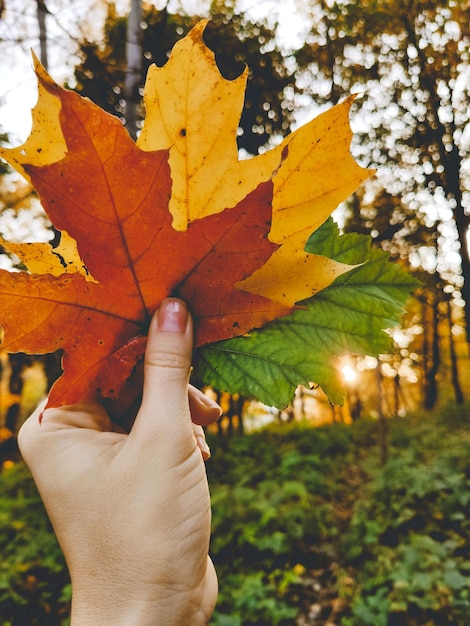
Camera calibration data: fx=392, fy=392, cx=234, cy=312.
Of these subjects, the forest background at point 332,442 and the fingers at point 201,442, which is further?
the forest background at point 332,442

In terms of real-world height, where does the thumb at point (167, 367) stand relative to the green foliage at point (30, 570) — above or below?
above

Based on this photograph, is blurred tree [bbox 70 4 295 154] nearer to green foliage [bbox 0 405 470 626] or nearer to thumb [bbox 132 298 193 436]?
thumb [bbox 132 298 193 436]

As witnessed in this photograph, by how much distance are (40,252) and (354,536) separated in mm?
5986

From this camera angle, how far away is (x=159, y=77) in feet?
1.74

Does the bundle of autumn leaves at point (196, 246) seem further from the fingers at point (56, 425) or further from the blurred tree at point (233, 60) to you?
the blurred tree at point (233, 60)

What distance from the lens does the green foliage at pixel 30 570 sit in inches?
165

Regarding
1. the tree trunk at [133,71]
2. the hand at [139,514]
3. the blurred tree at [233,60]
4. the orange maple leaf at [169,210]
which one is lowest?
the hand at [139,514]

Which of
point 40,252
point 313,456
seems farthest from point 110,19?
point 313,456

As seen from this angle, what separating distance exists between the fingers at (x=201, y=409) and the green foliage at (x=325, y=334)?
2.00ft

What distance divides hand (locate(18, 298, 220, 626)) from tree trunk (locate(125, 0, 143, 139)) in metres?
2.45

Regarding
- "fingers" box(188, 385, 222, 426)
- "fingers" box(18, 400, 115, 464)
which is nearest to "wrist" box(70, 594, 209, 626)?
"fingers" box(18, 400, 115, 464)

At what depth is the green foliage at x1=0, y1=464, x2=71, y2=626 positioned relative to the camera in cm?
420

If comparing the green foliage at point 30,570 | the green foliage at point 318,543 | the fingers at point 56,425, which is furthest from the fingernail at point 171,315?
the green foliage at point 30,570

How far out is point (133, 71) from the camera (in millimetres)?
2824
